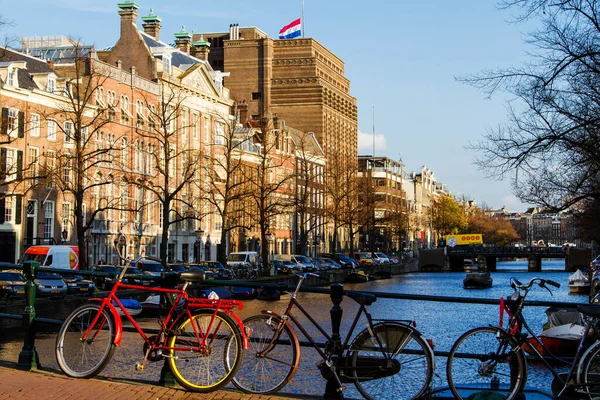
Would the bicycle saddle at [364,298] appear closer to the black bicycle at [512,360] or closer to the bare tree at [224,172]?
the black bicycle at [512,360]

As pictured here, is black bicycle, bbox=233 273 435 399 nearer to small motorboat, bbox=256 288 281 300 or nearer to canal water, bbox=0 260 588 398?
canal water, bbox=0 260 588 398

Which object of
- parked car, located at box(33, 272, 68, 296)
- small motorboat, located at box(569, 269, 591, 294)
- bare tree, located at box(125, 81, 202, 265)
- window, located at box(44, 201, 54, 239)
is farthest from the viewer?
bare tree, located at box(125, 81, 202, 265)

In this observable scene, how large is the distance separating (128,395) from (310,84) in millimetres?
128366

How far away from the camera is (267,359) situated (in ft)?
31.0

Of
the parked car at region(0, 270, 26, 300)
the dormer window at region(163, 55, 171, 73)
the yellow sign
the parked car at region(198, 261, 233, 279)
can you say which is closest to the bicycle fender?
the parked car at region(0, 270, 26, 300)

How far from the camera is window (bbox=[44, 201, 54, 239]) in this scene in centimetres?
5966

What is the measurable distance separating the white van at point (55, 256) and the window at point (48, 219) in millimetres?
10913

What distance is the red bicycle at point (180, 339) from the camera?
9.20 metres

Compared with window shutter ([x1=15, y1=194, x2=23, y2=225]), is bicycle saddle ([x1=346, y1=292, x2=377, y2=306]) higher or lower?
lower

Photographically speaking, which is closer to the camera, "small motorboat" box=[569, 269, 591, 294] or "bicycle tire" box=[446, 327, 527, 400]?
"bicycle tire" box=[446, 327, 527, 400]

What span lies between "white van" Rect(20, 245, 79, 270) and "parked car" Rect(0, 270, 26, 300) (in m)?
8.92

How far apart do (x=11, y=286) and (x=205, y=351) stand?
29.3 m

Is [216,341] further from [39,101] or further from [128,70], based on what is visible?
[128,70]

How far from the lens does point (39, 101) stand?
5934 centimetres
